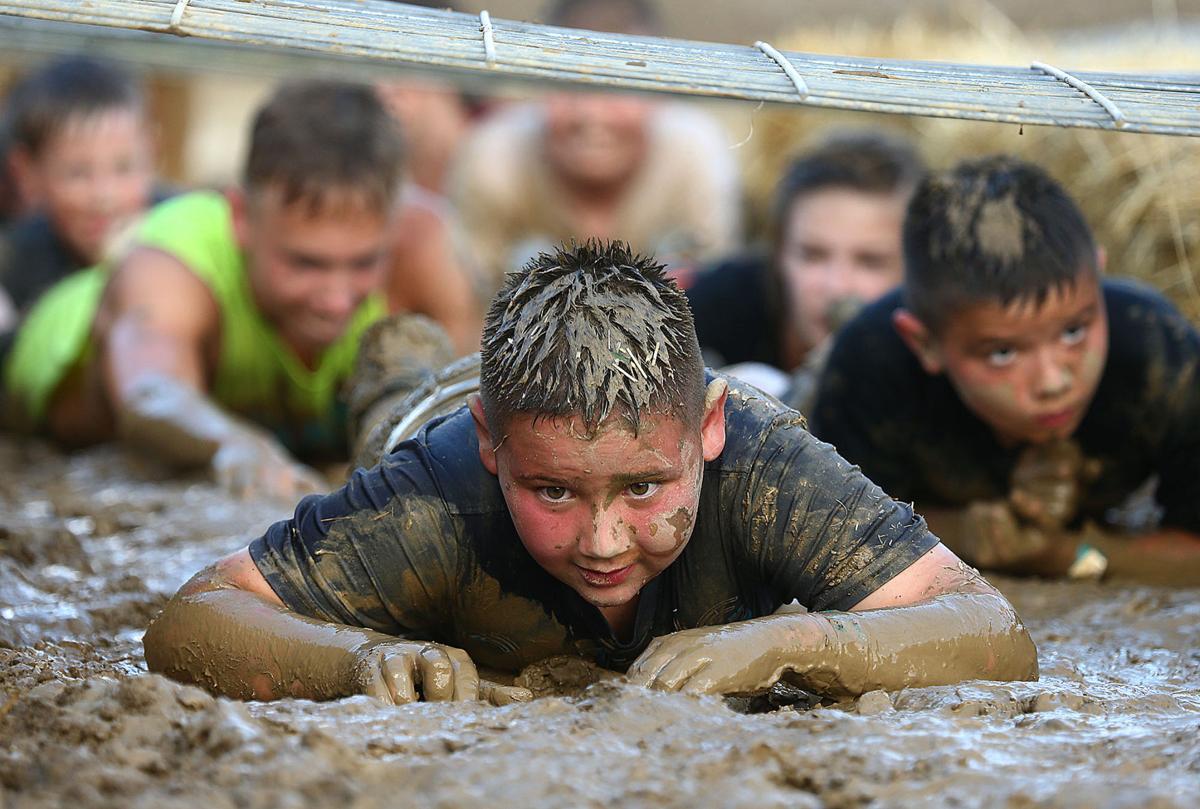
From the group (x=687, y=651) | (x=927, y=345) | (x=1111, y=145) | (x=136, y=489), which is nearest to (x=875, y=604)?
(x=687, y=651)

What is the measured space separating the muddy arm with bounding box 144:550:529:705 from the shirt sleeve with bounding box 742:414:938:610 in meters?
0.51

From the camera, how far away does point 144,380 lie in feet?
18.6

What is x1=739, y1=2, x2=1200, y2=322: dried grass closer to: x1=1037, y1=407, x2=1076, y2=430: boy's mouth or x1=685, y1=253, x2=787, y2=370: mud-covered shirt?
x1=1037, y1=407, x2=1076, y2=430: boy's mouth

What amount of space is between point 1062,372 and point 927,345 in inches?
16.8

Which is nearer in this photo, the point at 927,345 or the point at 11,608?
the point at 11,608

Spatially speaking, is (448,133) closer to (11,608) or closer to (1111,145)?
(1111,145)

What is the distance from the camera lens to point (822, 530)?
2840mm

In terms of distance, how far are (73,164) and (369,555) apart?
5235 millimetres

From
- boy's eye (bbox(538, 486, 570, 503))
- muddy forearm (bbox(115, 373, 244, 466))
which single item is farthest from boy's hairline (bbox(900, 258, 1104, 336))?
muddy forearm (bbox(115, 373, 244, 466))

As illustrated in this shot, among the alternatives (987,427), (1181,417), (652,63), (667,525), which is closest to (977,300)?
(987,427)

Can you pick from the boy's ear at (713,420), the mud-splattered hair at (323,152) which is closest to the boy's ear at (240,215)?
the mud-splattered hair at (323,152)

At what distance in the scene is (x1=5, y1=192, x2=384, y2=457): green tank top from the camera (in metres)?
5.97

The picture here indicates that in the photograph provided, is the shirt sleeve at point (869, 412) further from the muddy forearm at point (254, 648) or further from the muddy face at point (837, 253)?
the muddy forearm at point (254, 648)

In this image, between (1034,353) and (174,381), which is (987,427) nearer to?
(1034,353)
